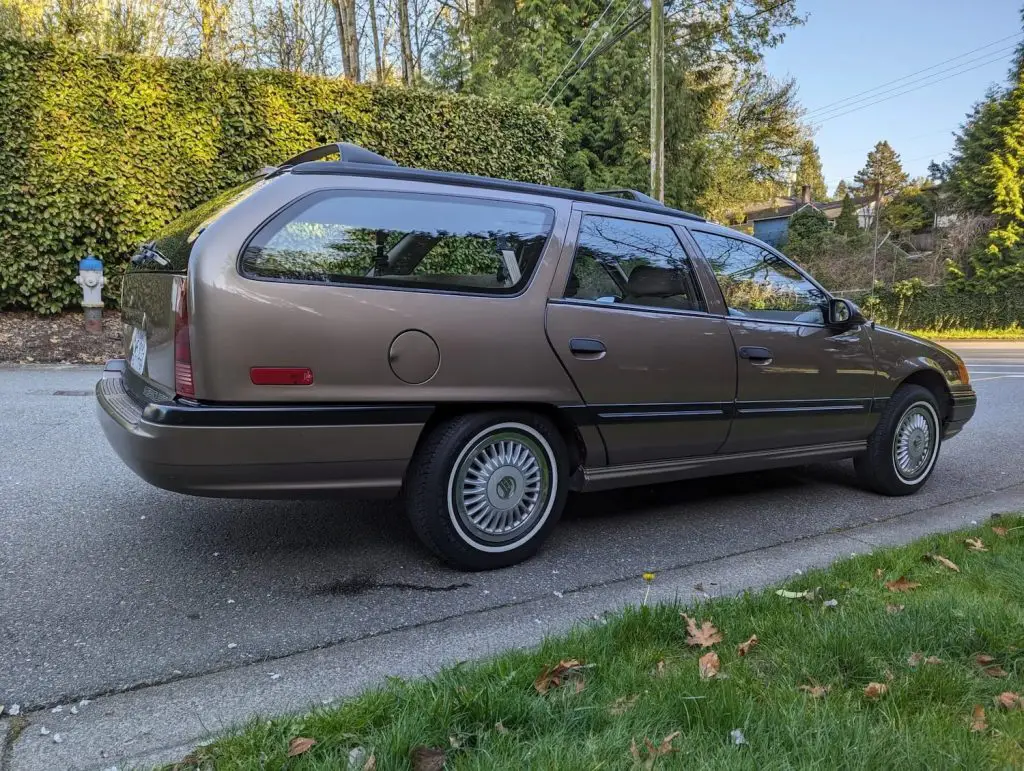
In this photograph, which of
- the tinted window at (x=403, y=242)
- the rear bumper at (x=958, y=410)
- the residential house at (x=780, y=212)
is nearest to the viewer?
the tinted window at (x=403, y=242)

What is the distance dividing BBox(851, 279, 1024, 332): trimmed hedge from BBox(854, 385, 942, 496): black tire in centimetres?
2484

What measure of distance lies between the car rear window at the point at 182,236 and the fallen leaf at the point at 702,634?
2.28 meters

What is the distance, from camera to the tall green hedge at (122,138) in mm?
9352

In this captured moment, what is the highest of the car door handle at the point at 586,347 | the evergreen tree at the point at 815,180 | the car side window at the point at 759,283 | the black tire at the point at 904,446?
the evergreen tree at the point at 815,180

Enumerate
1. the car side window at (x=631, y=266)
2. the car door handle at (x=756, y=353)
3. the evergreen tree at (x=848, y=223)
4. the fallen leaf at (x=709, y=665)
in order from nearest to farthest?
the fallen leaf at (x=709, y=665) → the car side window at (x=631, y=266) → the car door handle at (x=756, y=353) → the evergreen tree at (x=848, y=223)

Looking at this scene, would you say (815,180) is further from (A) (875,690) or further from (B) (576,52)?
(A) (875,690)

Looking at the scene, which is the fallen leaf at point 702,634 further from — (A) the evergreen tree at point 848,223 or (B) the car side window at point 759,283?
(A) the evergreen tree at point 848,223

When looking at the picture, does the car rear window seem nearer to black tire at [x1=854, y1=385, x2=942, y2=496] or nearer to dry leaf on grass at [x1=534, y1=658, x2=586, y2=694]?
dry leaf on grass at [x1=534, y1=658, x2=586, y2=694]

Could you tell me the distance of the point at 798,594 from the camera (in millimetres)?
2912

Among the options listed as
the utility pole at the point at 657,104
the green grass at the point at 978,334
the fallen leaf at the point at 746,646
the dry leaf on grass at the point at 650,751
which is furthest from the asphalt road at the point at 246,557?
the green grass at the point at 978,334

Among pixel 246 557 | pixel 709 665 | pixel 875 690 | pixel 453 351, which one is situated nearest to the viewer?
pixel 875 690

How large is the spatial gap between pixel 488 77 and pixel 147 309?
16679 mm

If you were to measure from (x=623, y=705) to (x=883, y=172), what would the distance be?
6030 centimetres

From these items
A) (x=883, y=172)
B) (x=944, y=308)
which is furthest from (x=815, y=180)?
(x=944, y=308)
